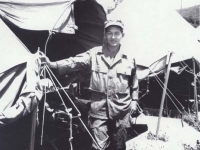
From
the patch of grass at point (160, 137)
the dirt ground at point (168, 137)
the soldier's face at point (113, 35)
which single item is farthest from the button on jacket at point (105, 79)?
the patch of grass at point (160, 137)

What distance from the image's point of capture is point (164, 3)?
8477 millimetres

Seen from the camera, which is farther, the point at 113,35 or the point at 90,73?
the point at 90,73

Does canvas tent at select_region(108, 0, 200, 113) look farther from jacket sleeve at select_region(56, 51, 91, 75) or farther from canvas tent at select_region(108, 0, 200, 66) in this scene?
jacket sleeve at select_region(56, 51, 91, 75)

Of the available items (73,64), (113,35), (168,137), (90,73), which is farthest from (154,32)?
(73,64)

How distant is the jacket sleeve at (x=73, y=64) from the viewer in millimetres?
3418

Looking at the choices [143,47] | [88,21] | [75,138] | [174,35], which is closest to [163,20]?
[174,35]

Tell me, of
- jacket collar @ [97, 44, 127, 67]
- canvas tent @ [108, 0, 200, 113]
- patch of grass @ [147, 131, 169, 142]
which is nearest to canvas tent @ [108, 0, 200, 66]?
canvas tent @ [108, 0, 200, 113]

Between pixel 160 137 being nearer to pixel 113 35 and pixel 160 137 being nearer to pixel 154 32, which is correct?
pixel 154 32

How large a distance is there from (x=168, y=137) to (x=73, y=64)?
164 inches

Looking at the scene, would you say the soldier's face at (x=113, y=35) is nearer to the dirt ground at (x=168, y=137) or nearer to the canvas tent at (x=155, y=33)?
the dirt ground at (x=168, y=137)

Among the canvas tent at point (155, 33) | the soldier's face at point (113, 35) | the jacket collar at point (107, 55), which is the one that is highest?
the canvas tent at point (155, 33)

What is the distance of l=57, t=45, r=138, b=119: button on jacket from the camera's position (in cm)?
347

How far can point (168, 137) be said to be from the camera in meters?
6.75

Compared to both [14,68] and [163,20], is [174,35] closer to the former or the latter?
[163,20]
